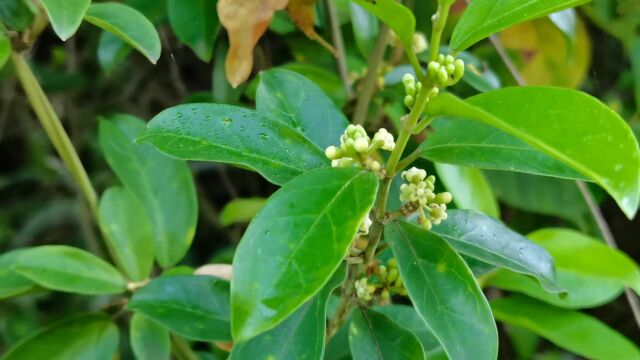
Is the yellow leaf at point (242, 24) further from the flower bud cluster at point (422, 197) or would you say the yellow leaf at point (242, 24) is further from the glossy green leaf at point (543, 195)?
the glossy green leaf at point (543, 195)

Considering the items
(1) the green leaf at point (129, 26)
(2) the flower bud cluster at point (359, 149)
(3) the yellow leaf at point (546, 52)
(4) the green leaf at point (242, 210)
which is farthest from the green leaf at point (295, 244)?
(3) the yellow leaf at point (546, 52)

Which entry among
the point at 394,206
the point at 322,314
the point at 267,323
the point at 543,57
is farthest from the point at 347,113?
the point at 267,323

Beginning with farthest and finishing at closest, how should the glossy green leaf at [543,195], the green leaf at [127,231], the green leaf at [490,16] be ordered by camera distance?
1. the glossy green leaf at [543,195]
2. the green leaf at [127,231]
3. the green leaf at [490,16]

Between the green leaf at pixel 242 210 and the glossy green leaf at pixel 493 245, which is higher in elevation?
the glossy green leaf at pixel 493 245

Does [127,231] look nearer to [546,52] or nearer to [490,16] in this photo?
[490,16]

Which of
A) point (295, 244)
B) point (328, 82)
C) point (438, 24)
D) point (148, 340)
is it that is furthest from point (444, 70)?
→ point (328, 82)

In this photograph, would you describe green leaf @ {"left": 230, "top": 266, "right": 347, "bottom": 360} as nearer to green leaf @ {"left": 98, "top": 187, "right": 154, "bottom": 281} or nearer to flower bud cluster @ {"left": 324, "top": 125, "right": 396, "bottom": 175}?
flower bud cluster @ {"left": 324, "top": 125, "right": 396, "bottom": 175}

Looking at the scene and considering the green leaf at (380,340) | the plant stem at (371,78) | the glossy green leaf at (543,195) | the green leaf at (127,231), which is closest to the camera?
the green leaf at (380,340)
